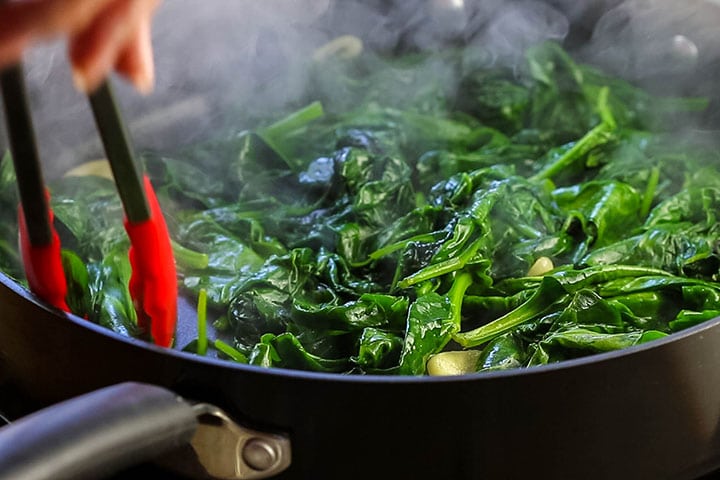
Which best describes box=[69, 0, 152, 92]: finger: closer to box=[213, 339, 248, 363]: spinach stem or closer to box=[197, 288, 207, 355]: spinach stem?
box=[197, 288, 207, 355]: spinach stem

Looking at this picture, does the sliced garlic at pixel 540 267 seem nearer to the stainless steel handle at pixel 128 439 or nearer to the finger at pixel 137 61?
the stainless steel handle at pixel 128 439

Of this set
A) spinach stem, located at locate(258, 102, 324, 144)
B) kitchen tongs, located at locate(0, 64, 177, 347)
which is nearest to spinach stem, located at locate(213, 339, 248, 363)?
kitchen tongs, located at locate(0, 64, 177, 347)

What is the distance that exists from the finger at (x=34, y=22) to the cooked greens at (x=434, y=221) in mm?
726

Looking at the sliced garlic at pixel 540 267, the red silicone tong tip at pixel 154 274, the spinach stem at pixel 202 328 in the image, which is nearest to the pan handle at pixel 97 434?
the red silicone tong tip at pixel 154 274

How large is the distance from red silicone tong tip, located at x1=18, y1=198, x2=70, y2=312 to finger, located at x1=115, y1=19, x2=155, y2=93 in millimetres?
450

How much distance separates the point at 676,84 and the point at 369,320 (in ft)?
3.06

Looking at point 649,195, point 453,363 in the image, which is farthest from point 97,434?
point 649,195

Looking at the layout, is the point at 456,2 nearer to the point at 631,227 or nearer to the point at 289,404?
the point at 631,227

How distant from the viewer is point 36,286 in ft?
3.04

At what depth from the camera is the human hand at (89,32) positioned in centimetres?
39

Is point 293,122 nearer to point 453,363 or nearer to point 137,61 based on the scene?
point 453,363

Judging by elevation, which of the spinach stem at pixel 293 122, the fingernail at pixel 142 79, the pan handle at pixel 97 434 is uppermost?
the fingernail at pixel 142 79

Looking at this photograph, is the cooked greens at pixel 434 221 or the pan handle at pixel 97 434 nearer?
the pan handle at pixel 97 434

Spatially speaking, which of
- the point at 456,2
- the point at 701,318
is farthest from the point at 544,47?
the point at 701,318
